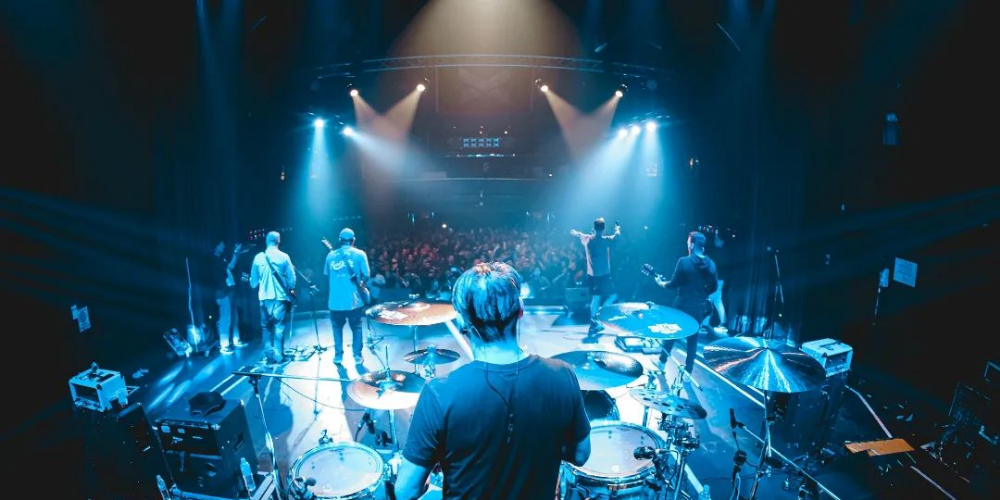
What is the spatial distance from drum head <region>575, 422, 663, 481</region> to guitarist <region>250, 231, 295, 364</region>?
4591 mm

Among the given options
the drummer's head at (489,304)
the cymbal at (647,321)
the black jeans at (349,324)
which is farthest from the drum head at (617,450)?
the black jeans at (349,324)

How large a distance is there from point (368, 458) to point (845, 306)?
22.1 ft

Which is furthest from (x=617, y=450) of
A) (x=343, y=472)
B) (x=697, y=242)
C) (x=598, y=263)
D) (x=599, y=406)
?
(x=598, y=263)

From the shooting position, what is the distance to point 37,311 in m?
4.99

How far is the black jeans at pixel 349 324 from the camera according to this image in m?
6.05

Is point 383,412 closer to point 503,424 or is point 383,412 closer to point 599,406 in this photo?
point 599,406

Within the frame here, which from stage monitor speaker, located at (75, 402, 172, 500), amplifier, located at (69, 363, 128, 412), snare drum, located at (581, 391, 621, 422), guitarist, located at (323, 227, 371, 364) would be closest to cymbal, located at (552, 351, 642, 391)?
snare drum, located at (581, 391, 621, 422)

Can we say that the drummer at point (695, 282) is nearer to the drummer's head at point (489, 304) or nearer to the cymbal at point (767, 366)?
Result: the cymbal at point (767, 366)

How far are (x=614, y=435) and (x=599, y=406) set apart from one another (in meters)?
0.69

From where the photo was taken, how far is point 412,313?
16.0 ft

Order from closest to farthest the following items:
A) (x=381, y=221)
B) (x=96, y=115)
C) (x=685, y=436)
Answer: (x=685, y=436) < (x=96, y=115) < (x=381, y=221)

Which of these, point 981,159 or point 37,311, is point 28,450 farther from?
point 981,159

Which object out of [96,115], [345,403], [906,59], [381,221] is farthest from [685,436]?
[381,221]

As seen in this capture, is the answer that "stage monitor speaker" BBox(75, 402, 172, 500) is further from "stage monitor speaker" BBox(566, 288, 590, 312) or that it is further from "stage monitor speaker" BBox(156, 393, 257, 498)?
"stage monitor speaker" BBox(566, 288, 590, 312)
